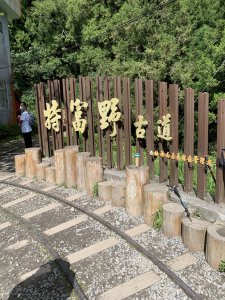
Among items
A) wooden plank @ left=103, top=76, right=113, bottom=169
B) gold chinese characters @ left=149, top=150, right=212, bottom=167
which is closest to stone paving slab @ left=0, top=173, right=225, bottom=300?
gold chinese characters @ left=149, top=150, right=212, bottom=167

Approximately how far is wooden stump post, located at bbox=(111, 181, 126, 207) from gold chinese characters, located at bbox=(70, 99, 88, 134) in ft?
6.41

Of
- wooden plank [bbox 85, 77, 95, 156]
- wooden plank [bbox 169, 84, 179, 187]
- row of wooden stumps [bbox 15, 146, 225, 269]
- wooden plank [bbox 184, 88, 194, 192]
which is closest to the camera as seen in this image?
row of wooden stumps [bbox 15, 146, 225, 269]

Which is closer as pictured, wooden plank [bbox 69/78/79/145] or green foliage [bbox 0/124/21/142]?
wooden plank [bbox 69/78/79/145]

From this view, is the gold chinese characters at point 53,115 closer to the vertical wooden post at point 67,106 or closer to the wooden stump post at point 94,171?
the vertical wooden post at point 67,106

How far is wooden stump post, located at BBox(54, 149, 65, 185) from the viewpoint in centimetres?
809

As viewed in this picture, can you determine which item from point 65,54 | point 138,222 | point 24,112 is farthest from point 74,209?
point 65,54

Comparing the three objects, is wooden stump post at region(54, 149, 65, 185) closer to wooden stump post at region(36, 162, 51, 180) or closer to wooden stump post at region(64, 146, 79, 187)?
wooden stump post at region(64, 146, 79, 187)

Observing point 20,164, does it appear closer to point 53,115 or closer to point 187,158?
point 53,115

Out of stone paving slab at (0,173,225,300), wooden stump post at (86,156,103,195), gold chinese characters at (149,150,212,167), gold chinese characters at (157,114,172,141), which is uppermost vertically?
gold chinese characters at (157,114,172,141)

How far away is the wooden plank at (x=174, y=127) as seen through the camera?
19.5ft

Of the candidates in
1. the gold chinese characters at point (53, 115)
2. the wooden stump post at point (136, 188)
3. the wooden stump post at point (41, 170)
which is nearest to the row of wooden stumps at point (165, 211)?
the wooden stump post at point (136, 188)

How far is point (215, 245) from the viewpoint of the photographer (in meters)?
4.43

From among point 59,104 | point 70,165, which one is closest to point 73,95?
point 59,104

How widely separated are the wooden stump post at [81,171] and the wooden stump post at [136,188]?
1592 mm
